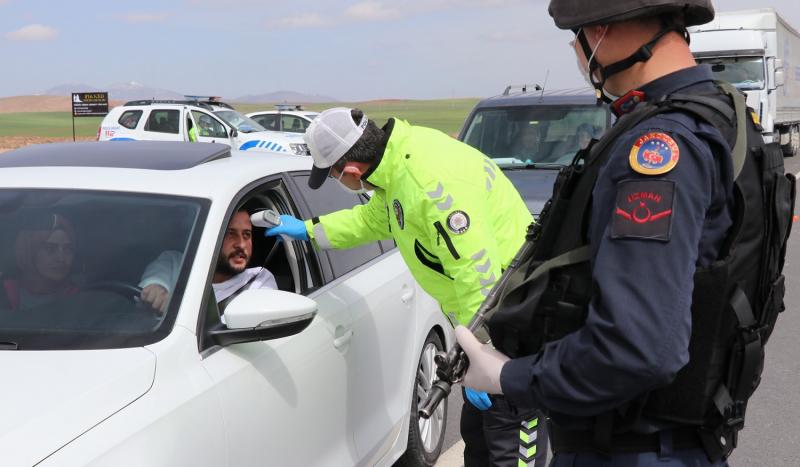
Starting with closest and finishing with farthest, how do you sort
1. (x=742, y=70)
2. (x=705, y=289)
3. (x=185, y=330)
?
(x=705, y=289) → (x=185, y=330) → (x=742, y=70)

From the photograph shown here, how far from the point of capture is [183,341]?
99.7 inches

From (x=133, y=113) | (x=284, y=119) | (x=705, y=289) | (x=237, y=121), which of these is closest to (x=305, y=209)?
(x=705, y=289)

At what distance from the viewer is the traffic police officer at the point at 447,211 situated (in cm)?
300

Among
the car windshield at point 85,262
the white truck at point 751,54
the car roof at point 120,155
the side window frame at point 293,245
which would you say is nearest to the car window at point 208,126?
the white truck at point 751,54

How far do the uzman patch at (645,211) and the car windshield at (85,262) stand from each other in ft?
4.95

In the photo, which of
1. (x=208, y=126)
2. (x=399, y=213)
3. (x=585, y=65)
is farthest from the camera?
(x=208, y=126)

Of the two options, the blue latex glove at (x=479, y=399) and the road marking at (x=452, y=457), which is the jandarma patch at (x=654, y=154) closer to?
the blue latex glove at (x=479, y=399)

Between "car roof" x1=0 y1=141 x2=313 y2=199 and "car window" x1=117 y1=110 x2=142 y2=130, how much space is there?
19.0m

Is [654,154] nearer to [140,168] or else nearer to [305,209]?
[140,168]

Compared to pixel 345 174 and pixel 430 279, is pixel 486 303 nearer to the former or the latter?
pixel 430 279

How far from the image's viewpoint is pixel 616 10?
67.2 inches

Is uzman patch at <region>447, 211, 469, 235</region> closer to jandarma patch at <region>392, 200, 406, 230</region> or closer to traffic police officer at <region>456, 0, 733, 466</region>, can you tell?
jandarma patch at <region>392, 200, 406, 230</region>

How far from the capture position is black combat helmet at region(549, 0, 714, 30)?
1694 mm

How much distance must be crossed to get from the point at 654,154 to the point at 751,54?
20.9 meters
